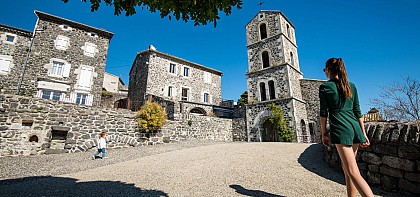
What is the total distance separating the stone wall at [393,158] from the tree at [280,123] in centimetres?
1021

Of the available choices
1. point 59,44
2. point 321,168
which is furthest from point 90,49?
point 321,168

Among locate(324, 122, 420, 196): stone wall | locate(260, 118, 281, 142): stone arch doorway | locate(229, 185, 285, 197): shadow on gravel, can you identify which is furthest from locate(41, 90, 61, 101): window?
locate(324, 122, 420, 196): stone wall

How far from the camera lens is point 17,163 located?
6.05 metres

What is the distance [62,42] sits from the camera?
16328 mm

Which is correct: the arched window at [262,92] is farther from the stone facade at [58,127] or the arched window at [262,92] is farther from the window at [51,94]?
the window at [51,94]

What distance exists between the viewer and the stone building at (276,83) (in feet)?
47.3

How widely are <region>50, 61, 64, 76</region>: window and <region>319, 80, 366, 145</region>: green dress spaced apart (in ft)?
65.9

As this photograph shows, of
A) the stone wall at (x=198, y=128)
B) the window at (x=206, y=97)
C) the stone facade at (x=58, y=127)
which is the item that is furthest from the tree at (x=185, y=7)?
the window at (x=206, y=97)

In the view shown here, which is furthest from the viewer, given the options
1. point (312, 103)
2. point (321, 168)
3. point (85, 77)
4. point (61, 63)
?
point (85, 77)

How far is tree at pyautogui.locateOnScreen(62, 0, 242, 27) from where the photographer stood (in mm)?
2740

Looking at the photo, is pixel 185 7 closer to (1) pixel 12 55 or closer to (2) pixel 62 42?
(2) pixel 62 42

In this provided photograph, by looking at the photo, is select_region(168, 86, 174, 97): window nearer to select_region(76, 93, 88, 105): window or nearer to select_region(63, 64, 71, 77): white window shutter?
select_region(76, 93, 88, 105): window

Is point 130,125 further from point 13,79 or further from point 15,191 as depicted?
point 13,79

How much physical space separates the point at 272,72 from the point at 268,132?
5215 mm
